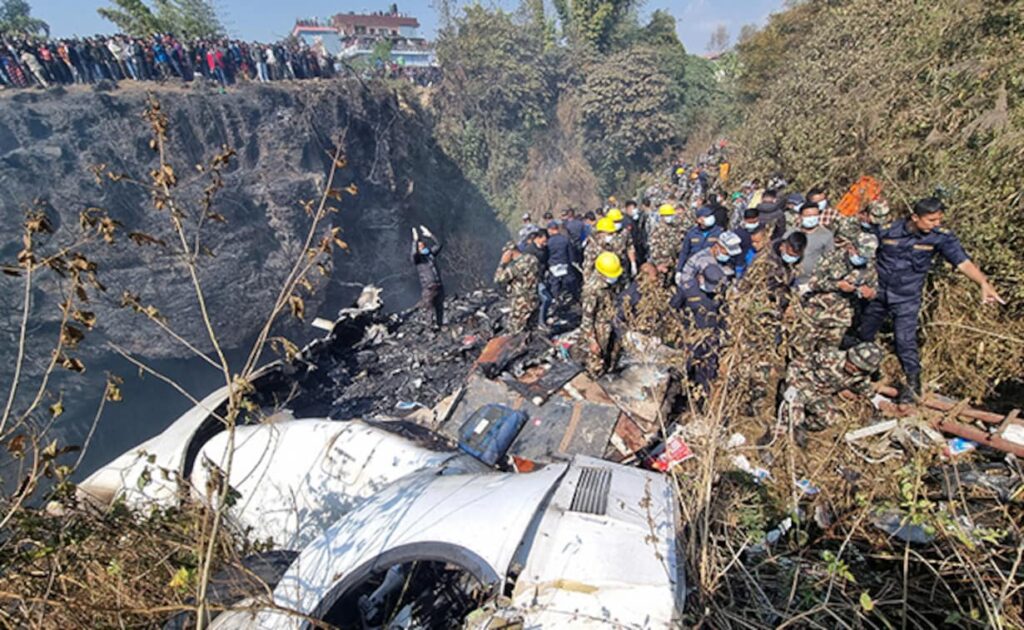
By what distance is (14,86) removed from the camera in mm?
11219

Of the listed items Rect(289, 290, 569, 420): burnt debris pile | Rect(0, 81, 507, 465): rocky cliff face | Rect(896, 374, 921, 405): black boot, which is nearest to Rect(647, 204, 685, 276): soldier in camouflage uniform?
Rect(289, 290, 569, 420): burnt debris pile

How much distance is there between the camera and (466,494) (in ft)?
7.57

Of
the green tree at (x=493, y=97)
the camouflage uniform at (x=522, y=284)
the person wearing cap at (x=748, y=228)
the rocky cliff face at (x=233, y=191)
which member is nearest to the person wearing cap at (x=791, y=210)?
the person wearing cap at (x=748, y=228)

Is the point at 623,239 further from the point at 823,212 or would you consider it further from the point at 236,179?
the point at 236,179

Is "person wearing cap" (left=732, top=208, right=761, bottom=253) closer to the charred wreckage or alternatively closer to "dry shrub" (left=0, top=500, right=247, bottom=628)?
the charred wreckage

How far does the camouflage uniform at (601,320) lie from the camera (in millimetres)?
4746

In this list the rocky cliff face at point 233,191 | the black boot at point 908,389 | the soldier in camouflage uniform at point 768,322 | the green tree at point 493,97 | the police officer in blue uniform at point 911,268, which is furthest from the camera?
the green tree at point 493,97

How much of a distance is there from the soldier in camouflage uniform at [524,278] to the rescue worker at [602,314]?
1.21m

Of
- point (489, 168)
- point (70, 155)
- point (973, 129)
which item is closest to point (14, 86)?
point (70, 155)

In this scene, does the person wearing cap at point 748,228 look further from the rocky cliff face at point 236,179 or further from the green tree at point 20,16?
the green tree at point 20,16

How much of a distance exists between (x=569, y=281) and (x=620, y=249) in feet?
3.17

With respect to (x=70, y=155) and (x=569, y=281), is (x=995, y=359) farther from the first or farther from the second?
(x=70, y=155)

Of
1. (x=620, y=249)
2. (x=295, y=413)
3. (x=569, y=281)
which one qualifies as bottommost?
(x=295, y=413)

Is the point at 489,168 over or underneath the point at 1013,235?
over
